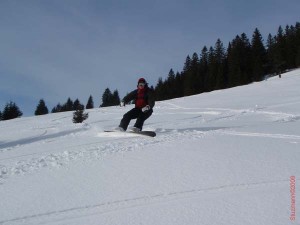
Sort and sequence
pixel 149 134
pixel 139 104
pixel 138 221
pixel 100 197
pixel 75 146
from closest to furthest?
pixel 138 221, pixel 100 197, pixel 75 146, pixel 149 134, pixel 139 104

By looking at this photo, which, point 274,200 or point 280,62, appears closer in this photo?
point 274,200

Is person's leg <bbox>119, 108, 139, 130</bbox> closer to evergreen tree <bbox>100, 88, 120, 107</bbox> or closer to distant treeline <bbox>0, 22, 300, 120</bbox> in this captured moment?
distant treeline <bbox>0, 22, 300, 120</bbox>

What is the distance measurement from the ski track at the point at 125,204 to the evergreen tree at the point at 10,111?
78739 millimetres

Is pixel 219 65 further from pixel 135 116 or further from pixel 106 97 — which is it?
pixel 135 116

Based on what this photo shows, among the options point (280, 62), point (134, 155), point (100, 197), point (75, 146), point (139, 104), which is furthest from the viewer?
point (280, 62)

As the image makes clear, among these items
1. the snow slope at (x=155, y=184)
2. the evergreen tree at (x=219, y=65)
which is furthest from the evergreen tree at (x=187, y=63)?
the snow slope at (x=155, y=184)

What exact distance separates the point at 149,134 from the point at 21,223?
18.9 ft

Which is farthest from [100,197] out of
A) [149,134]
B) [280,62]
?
[280,62]

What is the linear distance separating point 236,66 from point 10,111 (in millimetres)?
50209

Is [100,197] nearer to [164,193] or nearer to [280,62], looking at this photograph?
[164,193]

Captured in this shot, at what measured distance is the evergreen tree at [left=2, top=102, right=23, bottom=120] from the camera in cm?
7681

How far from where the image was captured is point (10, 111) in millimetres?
77125

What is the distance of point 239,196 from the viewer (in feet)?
13.5

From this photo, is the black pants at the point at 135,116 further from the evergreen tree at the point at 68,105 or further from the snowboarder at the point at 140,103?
the evergreen tree at the point at 68,105
